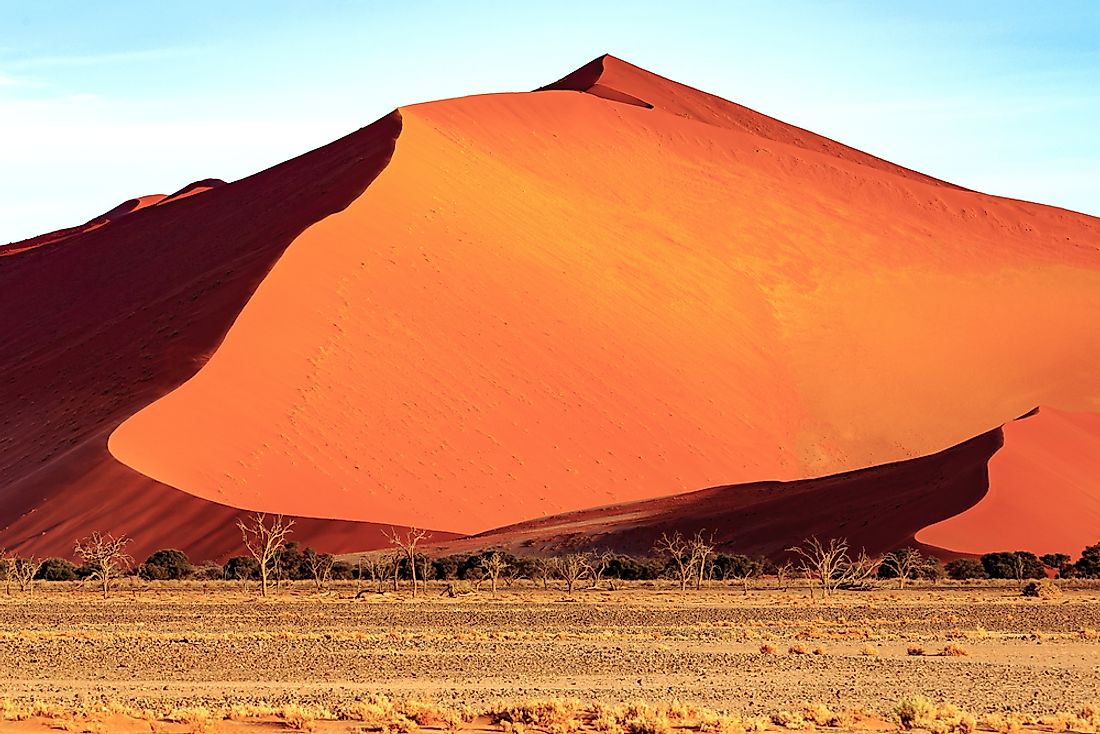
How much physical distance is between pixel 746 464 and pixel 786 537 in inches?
532

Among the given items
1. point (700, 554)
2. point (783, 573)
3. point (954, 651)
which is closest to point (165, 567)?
point (700, 554)

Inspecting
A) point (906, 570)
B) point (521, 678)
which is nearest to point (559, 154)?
point (906, 570)

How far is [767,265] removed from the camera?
85.5 m

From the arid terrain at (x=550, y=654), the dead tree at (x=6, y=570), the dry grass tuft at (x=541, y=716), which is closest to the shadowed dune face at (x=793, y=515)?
the arid terrain at (x=550, y=654)

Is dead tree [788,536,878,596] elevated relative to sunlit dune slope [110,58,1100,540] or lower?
lower

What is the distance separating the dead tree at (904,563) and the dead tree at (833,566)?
1.89 ft

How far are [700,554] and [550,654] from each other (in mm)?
25950

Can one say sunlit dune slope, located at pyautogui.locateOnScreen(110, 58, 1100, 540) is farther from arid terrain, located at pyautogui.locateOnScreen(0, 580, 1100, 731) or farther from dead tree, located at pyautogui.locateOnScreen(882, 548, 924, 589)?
arid terrain, located at pyautogui.locateOnScreen(0, 580, 1100, 731)

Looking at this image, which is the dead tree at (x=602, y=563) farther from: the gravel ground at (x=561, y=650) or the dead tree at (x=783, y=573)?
the gravel ground at (x=561, y=650)

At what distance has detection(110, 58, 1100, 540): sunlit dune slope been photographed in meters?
60.8

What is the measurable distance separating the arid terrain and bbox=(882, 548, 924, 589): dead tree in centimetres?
622

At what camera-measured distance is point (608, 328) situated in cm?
7212

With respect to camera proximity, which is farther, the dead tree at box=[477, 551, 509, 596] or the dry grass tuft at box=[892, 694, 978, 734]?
the dead tree at box=[477, 551, 509, 596]

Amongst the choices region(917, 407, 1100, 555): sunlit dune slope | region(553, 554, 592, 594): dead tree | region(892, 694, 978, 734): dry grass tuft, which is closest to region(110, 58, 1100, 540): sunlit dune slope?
region(553, 554, 592, 594): dead tree
